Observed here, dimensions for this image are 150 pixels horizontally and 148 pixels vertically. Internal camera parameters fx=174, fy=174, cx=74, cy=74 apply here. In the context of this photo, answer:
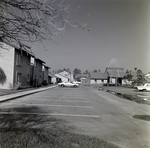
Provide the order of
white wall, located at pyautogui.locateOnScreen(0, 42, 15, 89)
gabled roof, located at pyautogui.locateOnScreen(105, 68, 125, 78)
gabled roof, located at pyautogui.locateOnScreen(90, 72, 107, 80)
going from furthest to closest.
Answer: gabled roof, located at pyautogui.locateOnScreen(90, 72, 107, 80) → gabled roof, located at pyautogui.locateOnScreen(105, 68, 125, 78) → white wall, located at pyautogui.locateOnScreen(0, 42, 15, 89)

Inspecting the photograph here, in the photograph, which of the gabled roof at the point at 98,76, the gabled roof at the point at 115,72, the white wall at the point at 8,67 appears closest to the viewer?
the white wall at the point at 8,67

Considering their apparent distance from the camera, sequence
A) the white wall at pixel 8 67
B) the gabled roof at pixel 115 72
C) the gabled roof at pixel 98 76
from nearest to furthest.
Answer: the white wall at pixel 8 67, the gabled roof at pixel 115 72, the gabled roof at pixel 98 76

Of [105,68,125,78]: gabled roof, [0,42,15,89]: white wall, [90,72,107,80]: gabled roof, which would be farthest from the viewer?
[90,72,107,80]: gabled roof

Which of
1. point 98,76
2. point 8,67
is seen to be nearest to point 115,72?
point 98,76

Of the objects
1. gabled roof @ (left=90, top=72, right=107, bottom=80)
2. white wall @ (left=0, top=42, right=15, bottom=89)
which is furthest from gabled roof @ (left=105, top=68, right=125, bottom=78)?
white wall @ (left=0, top=42, right=15, bottom=89)

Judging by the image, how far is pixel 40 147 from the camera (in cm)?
375

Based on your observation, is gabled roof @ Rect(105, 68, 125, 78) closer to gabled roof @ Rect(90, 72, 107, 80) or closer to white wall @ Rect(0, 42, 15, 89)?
gabled roof @ Rect(90, 72, 107, 80)

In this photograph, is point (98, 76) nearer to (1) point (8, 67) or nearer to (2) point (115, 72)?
(2) point (115, 72)

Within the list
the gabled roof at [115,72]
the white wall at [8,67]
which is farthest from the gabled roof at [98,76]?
the white wall at [8,67]

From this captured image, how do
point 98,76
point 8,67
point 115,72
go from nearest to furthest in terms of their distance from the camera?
point 8,67 → point 115,72 → point 98,76

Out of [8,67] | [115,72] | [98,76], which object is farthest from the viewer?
[98,76]

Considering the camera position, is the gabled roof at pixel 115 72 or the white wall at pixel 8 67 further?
the gabled roof at pixel 115 72

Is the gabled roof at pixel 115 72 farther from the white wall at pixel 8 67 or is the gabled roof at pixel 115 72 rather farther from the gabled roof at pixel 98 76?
the white wall at pixel 8 67

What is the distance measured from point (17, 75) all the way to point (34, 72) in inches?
343
